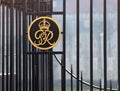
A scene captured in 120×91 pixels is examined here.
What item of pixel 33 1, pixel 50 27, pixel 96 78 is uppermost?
pixel 33 1

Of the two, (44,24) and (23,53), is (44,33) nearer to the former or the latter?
(44,24)

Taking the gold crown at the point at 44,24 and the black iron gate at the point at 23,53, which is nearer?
the gold crown at the point at 44,24

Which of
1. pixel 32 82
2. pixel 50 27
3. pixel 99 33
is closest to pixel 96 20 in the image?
pixel 99 33

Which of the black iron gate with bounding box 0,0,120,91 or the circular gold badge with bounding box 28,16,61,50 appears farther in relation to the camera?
the black iron gate with bounding box 0,0,120,91

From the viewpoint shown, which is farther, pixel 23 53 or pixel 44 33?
pixel 23 53

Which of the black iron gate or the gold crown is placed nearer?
the gold crown

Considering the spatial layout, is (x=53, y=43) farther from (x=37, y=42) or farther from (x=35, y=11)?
(x=35, y=11)

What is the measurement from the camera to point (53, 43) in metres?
3.07

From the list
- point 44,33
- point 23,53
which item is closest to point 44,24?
point 44,33

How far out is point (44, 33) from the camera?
3.09 meters

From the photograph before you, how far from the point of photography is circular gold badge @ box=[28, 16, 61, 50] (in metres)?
3.06

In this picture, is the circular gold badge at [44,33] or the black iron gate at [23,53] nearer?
the circular gold badge at [44,33]

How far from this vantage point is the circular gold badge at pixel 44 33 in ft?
10.0

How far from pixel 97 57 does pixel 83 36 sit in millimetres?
634
